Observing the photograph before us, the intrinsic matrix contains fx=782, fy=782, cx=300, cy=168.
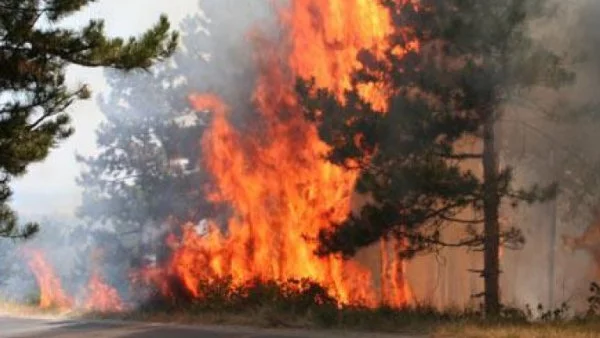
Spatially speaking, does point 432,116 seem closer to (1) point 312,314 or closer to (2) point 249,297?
(1) point 312,314

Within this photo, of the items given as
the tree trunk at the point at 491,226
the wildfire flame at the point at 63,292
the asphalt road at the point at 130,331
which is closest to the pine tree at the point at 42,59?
the asphalt road at the point at 130,331

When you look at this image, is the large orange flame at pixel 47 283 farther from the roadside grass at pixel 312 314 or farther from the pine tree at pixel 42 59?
the pine tree at pixel 42 59

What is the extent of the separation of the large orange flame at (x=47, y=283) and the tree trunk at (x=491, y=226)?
11.3 metres

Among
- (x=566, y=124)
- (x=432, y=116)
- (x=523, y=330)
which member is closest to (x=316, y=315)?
(x=523, y=330)

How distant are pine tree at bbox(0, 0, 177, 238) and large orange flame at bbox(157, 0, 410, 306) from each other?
8.71 meters

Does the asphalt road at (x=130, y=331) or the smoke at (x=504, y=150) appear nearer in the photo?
the asphalt road at (x=130, y=331)

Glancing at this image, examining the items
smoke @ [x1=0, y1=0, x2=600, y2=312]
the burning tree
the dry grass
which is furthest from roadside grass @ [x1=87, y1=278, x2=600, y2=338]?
smoke @ [x1=0, y1=0, x2=600, y2=312]

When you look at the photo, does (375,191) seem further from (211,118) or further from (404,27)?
(211,118)

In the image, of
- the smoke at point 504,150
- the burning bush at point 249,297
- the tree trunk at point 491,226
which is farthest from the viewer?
the burning bush at point 249,297

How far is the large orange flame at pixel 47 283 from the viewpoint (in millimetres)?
21516

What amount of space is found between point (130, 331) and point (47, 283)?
10069 mm

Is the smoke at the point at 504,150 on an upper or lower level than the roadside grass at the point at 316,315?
upper

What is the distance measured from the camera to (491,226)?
14359 millimetres

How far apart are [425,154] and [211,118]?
9.06 meters
